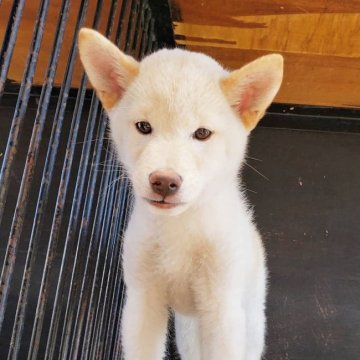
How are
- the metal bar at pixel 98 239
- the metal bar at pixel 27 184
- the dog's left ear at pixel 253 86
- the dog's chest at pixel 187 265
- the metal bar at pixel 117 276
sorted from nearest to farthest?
the metal bar at pixel 27 184 < the dog's left ear at pixel 253 86 < the dog's chest at pixel 187 265 < the metal bar at pixel 98 239 < the metal bar at pixel 117 276

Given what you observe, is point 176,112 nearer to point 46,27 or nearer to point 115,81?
point 115,81

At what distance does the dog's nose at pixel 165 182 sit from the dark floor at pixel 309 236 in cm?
121

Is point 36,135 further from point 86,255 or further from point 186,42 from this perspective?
point 186,42

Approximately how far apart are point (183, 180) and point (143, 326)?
0.46m

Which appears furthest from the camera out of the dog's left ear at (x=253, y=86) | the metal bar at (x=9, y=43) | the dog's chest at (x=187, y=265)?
the dog's chest at (x=187, y=265)

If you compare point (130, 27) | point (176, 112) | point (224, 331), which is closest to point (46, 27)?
point (130, 27)

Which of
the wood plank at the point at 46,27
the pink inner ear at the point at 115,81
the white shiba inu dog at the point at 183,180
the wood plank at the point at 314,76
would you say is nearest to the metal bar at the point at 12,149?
the white shiba inu dog at the point at 183,180

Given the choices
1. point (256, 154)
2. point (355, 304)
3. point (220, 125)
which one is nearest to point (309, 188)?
point (256, 154)

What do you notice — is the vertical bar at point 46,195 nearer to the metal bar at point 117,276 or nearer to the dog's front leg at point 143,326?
the dog's front leg at point 143,326

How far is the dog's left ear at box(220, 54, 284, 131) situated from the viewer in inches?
45.6

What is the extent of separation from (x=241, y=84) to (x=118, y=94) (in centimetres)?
28

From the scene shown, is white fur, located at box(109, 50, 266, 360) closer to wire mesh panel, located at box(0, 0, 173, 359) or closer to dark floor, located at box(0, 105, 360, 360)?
wire mesh panel, located at box(0, 0, 173, 359)

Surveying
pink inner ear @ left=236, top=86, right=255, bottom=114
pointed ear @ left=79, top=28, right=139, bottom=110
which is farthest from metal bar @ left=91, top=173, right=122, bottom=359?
pink inner ear @ left=236, top=86, right=255, bottom=114

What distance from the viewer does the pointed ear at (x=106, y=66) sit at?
114 cm
